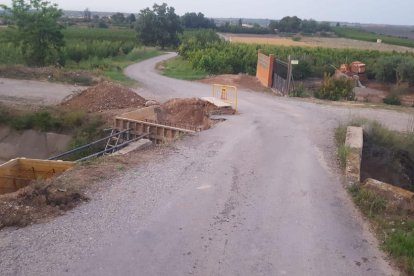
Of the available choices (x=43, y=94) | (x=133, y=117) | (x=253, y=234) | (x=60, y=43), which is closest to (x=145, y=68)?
(x=60, y=43)

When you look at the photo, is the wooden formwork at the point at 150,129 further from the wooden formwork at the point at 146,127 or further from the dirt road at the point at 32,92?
the dirt road at the point at 32,92

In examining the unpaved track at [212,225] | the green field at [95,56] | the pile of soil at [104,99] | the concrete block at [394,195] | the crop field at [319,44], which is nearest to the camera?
the unpaved track at [212,225]

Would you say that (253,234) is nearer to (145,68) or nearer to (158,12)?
(145,68)

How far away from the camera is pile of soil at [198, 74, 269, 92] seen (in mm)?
31234

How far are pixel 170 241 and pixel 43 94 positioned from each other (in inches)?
815

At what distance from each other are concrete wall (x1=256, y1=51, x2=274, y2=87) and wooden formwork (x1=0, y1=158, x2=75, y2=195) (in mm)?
18524

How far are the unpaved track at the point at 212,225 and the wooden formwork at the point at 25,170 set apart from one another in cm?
278

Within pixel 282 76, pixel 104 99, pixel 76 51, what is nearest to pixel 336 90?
pixel 282 76

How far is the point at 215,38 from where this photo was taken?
60.6 m

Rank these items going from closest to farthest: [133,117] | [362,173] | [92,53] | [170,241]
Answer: [170,241]
[362,173]
[133,117]
[92,53]

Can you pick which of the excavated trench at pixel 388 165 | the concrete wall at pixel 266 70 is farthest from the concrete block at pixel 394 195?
the concrete wall at pixel 266 70

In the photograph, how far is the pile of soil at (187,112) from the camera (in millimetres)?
20089

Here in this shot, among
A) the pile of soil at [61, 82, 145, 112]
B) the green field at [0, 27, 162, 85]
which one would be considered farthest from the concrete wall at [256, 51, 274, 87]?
the pile of soil at [61, 82, 145, 112]

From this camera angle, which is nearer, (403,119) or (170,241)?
(170,241)
